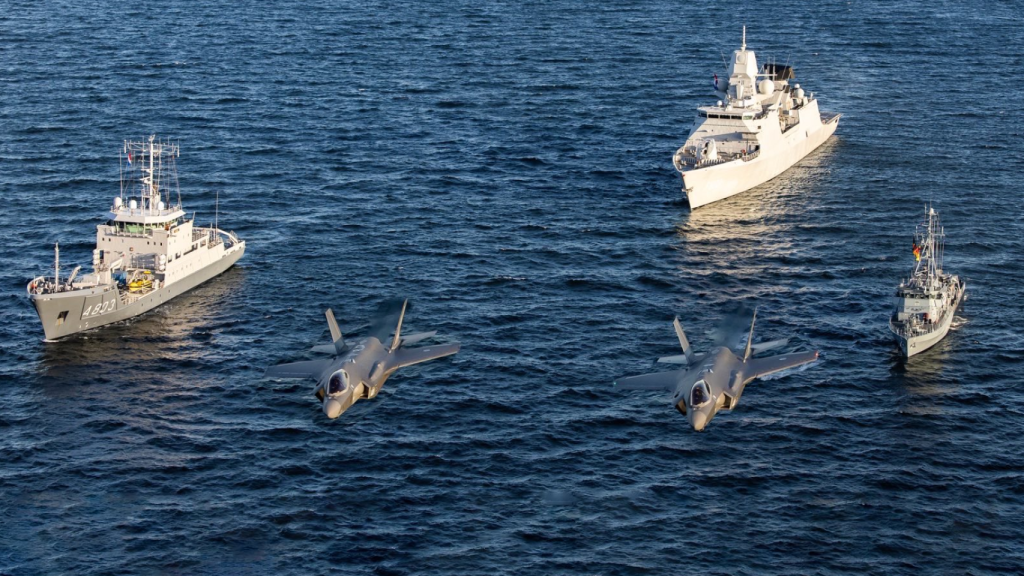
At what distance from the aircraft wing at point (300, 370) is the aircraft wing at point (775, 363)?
37.8 m

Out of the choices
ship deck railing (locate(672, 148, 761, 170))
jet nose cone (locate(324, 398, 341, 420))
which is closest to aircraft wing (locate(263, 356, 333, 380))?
jet nose cone (locate(324, 398, 341, 420))

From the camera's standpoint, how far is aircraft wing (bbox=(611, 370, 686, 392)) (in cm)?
12000

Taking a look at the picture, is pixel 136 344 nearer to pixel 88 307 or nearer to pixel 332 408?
pixel 88 307

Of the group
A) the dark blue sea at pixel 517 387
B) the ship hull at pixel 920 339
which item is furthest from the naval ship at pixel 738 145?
the ship hull at pixel 920 339

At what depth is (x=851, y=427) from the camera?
121750 mm

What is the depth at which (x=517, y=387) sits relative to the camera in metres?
130

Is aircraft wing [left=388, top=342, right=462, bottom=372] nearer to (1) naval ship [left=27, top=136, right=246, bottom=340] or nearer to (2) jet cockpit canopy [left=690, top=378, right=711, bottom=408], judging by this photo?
(2) jet cockpit canopy [left=690, top=378, right=711, bottom=408]

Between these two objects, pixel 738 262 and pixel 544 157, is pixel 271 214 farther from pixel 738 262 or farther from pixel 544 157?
pixel 738 262

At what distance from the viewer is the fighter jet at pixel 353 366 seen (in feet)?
375

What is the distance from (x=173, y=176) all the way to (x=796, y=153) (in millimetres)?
88830

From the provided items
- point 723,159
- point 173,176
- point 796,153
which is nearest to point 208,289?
point 173,176

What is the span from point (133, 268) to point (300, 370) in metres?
38.4

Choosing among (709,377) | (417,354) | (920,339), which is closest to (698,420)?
(709,377)

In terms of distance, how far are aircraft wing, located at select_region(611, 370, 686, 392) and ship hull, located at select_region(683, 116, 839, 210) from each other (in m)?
57.9
